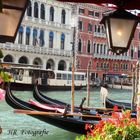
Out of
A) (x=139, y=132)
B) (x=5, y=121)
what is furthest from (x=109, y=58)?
(x=139, y=132)

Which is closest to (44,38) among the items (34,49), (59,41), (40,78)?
(59,41)

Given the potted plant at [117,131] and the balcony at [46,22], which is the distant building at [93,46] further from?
the potted plant at [117,131]

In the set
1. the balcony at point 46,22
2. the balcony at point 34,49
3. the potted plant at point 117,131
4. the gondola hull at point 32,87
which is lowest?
the gondola hull at point 32,87

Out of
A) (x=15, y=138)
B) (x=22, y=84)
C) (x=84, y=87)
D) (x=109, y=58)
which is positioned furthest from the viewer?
(x=109, y=58)

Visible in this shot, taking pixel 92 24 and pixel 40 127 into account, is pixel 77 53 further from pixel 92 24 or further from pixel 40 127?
pixel 40 127

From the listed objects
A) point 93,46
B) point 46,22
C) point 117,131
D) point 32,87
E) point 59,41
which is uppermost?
point 46,22

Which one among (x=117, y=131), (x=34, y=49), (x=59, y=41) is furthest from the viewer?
(x=59, y=41)

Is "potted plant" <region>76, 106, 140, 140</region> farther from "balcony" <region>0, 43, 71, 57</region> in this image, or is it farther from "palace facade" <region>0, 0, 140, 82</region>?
"balcony" <region>0, 43, 71, 57</region>

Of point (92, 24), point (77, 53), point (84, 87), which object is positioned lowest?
point (84, 87)

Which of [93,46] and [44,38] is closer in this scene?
[44,38]

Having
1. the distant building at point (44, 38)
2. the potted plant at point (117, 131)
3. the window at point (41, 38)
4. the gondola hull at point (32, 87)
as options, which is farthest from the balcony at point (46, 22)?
the potted plant at point (117, 131)

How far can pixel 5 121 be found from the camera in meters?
7.25

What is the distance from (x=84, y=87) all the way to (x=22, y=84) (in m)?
4.73

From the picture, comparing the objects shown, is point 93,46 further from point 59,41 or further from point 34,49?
point 34,49
